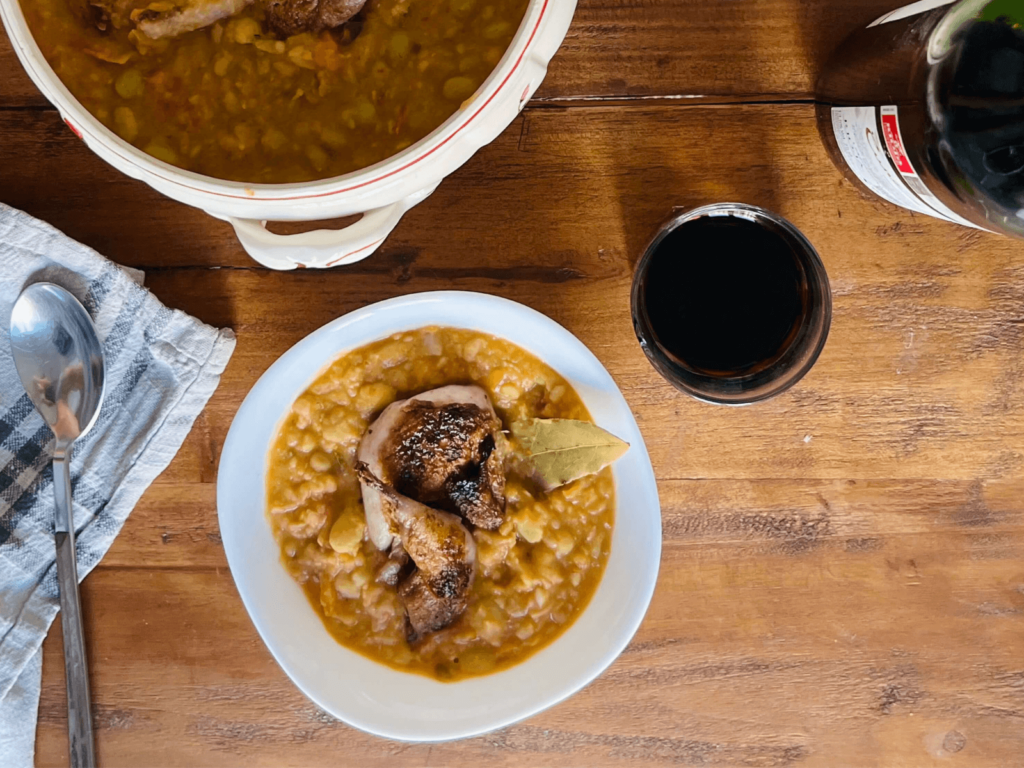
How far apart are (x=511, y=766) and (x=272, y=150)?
2.98 ft

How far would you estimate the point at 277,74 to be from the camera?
2.82 ft

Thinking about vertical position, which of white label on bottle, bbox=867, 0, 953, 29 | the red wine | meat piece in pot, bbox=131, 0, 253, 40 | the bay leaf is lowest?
the bay leaf

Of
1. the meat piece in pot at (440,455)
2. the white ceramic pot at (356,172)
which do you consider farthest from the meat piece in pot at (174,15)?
the meat piece in pot at (440,455)

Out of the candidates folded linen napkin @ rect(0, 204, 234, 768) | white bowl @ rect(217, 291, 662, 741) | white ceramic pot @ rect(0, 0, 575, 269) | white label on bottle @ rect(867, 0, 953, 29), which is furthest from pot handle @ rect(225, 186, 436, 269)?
white label on bottle @ rect(867, 0, 953, 29)

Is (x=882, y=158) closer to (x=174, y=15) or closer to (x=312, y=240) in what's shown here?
(x=312, y=240)

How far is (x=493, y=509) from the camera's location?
1.08m

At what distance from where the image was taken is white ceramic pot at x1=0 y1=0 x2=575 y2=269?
77cm

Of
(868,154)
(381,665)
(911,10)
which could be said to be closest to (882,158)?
(868,154)

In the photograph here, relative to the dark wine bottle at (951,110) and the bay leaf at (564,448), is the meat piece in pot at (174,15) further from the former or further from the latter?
the dark wine bottle at (951,110)

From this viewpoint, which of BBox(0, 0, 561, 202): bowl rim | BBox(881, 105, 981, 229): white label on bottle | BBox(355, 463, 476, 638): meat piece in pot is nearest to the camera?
BBox(0, 0, 561, 202): bowl rim

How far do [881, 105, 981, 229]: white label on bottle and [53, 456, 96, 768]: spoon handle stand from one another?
1.08 meters

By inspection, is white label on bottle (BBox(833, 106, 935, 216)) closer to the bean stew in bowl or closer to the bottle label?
the bottle label

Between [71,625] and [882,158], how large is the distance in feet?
3.88

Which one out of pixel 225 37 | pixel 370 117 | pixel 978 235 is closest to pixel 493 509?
pixel 370 117
